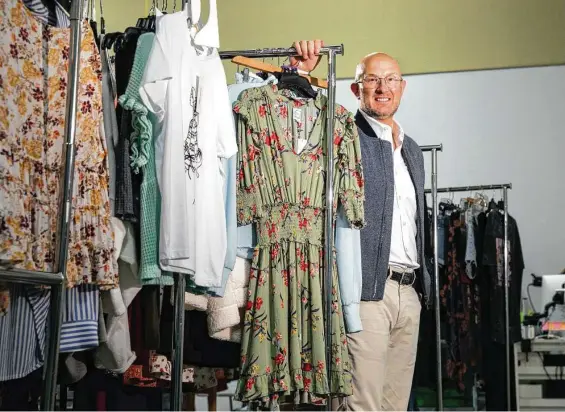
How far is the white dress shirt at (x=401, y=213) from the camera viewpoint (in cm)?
389

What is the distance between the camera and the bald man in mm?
3676

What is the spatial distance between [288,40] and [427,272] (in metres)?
3.70

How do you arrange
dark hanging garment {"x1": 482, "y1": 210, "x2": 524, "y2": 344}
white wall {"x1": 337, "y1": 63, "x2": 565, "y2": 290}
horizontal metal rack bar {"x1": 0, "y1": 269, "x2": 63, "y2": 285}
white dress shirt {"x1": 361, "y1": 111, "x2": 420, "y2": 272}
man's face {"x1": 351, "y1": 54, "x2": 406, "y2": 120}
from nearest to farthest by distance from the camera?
horizontal metal rack bar {"x1": 0, "y1": 269, "x2": 63, "y2": 285}
white dress shirt {"x1": 361, "y1": 111, "x2": 420, "y2": 272}
man's face {"x1": 351, "y1": 54, "x2": 406, "y2": 120}
dark hanging garment {"x1": 482, "y1": 210, "x2": 524, "y2": 344}
white wall {"x1": 337, "y1": 63, "x2": 565, "y2": 290}

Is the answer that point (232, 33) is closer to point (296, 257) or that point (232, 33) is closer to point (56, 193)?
point (296, 257)

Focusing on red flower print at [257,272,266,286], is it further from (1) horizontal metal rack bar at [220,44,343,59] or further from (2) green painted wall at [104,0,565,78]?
(2) green painted wall at [104,0,565,78]

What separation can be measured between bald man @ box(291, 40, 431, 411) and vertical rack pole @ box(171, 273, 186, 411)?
0.88m

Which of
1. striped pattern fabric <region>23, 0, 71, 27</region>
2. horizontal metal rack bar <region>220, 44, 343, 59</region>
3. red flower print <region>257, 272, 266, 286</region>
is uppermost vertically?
horizontal metal rack bar <region>220, 44, 343, 59</region>

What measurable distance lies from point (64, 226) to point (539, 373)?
5.13 metres

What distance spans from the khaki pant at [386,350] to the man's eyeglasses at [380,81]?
0.97 meters

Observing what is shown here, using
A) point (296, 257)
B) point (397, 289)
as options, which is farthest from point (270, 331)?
point (397, 289)

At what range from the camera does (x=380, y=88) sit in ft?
13.6

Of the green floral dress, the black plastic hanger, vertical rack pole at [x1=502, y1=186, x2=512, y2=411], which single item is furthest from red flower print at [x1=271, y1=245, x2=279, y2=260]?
the black plastic hanger

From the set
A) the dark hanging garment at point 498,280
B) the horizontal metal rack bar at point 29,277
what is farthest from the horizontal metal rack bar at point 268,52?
the dark hanging garment at point 498,280

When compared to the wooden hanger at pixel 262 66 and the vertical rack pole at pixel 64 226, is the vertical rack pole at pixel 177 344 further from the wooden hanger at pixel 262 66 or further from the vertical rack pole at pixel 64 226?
the wooden hanger at pixel 262 66
